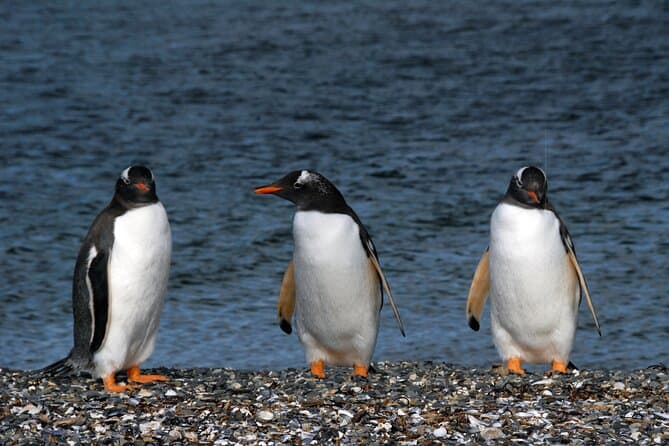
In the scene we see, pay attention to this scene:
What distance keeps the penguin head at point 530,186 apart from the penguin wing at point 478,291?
0.62 metres

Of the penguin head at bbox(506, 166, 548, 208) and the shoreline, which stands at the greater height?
the penguin head at bbox(506, 166, 548, 208)

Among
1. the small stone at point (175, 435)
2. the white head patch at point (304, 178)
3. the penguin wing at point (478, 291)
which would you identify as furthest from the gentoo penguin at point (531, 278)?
the small stone at point (175, 435)

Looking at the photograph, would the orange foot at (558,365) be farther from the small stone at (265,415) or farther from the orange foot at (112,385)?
the orange foot at (112,385)

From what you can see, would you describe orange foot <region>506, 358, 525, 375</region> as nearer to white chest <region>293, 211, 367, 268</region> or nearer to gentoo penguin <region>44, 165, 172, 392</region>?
white chest <region>293, 211, 367, 268</region>

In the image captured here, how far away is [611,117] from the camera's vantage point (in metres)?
15.5

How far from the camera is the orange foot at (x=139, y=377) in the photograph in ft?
21.9

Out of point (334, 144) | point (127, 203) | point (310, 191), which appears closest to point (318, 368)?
point (310, 191)

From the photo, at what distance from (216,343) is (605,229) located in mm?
3914

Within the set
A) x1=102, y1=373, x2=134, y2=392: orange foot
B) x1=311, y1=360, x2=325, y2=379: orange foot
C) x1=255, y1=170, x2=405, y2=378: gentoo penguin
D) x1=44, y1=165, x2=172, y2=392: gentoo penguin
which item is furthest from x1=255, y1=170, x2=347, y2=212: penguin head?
x1=102, y1=373, x2=134, y2=392: orange foot

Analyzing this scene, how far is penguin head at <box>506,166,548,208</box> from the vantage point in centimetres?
691

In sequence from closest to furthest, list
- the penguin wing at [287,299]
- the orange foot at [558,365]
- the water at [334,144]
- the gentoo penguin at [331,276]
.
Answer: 1. the gentoo penguin at [331,276]
2. the orange foot at [558,365]
3. the penguin wing at [287,299]
4. the water at [334,144]

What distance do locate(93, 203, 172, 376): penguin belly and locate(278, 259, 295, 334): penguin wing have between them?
3.09 feet

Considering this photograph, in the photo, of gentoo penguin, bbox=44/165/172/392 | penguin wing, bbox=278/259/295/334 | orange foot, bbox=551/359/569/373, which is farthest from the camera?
penguin wing, bbox=278/259/295/334

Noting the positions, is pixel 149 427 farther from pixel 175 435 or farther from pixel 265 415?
pixel 265 415
